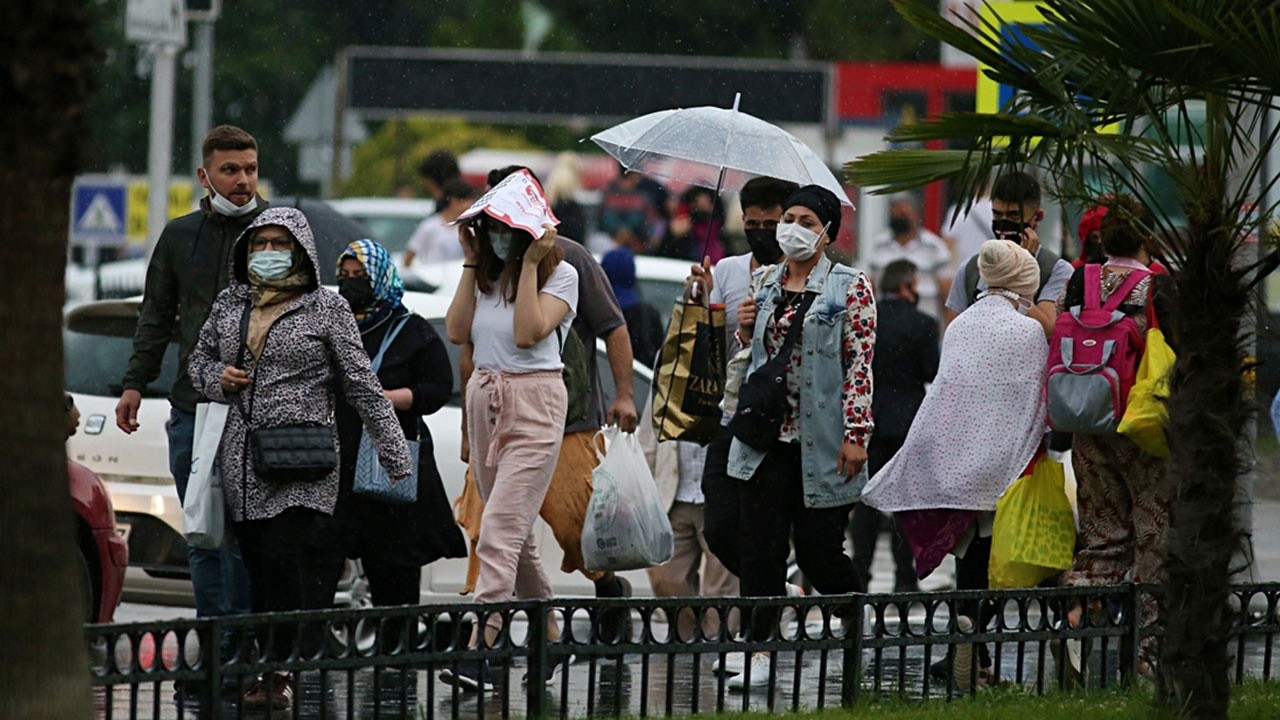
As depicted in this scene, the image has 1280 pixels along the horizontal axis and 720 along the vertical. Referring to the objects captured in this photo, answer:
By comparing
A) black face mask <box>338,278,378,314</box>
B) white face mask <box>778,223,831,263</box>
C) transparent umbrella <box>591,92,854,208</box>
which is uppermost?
transparent umbrella <box>591,92,854,208</box>

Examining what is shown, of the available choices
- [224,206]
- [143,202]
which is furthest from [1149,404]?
[143,202]

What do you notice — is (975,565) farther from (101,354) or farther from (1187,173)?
(101,354)

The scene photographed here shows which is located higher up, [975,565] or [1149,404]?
[1149,404]

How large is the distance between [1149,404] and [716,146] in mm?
2107

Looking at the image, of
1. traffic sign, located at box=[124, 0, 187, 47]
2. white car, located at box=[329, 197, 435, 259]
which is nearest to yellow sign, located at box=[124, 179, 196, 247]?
white car, located at box=[329, 197, 435, 259]

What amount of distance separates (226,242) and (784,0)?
55785 millimetres

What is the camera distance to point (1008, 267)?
9.15 metres

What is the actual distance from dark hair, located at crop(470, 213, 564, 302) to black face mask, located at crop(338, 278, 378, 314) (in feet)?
1.36

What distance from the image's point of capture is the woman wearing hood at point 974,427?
909 centimetres

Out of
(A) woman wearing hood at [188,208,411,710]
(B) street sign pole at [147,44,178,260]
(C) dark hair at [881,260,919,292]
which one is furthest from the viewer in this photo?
(B) street sign pole at [147,44,178,260]

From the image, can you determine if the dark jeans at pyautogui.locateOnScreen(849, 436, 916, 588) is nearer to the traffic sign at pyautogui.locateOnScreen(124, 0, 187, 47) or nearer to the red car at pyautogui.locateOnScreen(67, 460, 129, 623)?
the red car at pyautogui.locateOnScreen(67, 460, 129, 623)

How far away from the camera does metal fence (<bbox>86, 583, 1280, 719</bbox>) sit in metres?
6.84

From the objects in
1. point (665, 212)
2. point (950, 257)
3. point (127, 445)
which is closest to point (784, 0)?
point (665, 212)

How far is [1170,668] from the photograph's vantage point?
7387mm
